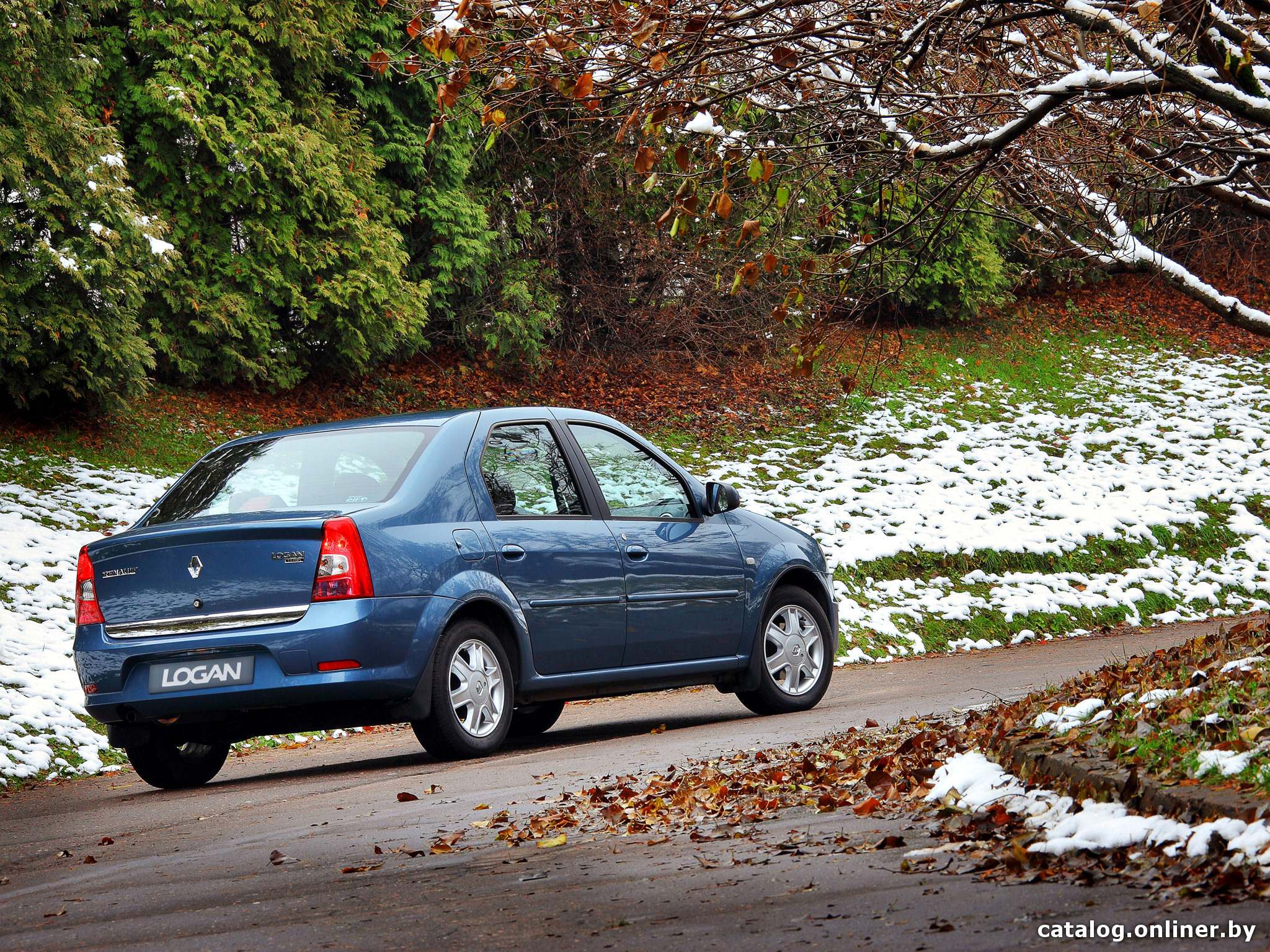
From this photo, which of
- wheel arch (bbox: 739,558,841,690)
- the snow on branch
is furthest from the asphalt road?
the snow on branch

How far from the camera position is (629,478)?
30.2 ft

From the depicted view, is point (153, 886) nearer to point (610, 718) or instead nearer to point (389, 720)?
point (389, 720)

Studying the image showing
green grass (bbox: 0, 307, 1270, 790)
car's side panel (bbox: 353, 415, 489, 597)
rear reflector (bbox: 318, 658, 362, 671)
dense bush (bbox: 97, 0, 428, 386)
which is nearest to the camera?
rear reflector (bbox: 318, 658, 362, 671)

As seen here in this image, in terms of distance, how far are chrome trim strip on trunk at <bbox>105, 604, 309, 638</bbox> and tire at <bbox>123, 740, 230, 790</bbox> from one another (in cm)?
70

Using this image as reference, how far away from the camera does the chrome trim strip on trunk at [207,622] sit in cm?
739

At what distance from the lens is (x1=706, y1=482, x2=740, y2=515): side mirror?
9367 mm

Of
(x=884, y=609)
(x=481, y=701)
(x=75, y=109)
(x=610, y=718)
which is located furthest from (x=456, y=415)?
(x=75, y=109)

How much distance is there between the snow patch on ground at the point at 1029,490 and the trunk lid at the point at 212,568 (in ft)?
22.8

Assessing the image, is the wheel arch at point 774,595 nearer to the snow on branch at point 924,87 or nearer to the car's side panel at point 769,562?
the car's side panel at point 769,562

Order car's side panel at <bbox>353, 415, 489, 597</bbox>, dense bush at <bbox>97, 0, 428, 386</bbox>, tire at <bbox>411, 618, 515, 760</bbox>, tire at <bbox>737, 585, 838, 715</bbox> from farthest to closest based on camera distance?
dense bush at <bbox>97, 0, 428, 386</bbox>
tire at <bbox>737, 585, 838, 715</bbox>
tire at <bbox>411, 618, 515, 760</bbox>
car's side panel at <bbox>353, 415, 489, 597</bbox>

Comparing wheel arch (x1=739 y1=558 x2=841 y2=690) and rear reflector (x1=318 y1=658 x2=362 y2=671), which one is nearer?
rear reflector (x1=318 y1=658 x2=362 y2=671)

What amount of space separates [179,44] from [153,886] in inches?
544

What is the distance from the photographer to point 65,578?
1182 centimetres

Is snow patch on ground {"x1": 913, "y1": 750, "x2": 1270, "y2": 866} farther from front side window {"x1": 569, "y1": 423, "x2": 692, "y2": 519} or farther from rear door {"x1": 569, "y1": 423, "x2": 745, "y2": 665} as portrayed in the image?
front side window {"x1": 569, "y1": 423, "x2": 692, "y2": 519}
